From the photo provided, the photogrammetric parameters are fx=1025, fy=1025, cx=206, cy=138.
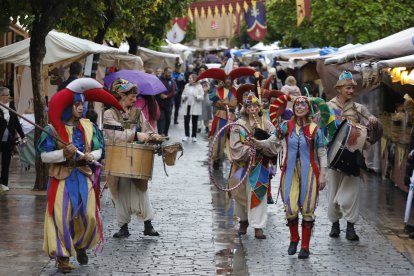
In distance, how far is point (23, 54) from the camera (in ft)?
60.1

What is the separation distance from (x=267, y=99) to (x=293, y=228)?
19.9ft

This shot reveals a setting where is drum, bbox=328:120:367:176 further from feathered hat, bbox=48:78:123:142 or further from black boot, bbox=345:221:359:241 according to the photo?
feathered hat, bbox=48:78:123:142

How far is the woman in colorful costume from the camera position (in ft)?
35.5

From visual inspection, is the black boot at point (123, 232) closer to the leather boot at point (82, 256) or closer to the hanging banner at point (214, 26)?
the leather boot at point (82, 256)

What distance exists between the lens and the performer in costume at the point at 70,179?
977 centimetres

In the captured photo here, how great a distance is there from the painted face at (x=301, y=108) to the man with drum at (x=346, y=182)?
4.57ft

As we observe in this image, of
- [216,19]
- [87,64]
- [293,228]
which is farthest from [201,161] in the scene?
[293,228]

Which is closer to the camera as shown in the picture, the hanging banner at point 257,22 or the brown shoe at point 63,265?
the brown shoe at point 63,265

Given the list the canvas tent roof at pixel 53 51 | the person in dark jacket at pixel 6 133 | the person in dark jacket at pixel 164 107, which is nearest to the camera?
the person in dark jacket at pixel 6 133

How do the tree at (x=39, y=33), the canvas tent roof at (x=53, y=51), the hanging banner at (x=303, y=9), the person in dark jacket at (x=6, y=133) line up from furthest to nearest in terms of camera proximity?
the hanging banner at (x=303, y=9)
the canvas tent roof at (x=53, y=51)
the person in dark jacket at (x=6, y=133)
the tree at (x=39, y=33)

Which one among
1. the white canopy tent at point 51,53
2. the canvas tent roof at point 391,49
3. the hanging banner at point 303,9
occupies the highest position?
the hanging banner at point 303,9

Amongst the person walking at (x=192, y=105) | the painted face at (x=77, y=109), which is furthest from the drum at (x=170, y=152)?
the person walking at (x=192, y=105)

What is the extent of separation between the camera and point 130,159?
11336mm

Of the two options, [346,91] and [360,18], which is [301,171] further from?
[360,18]
